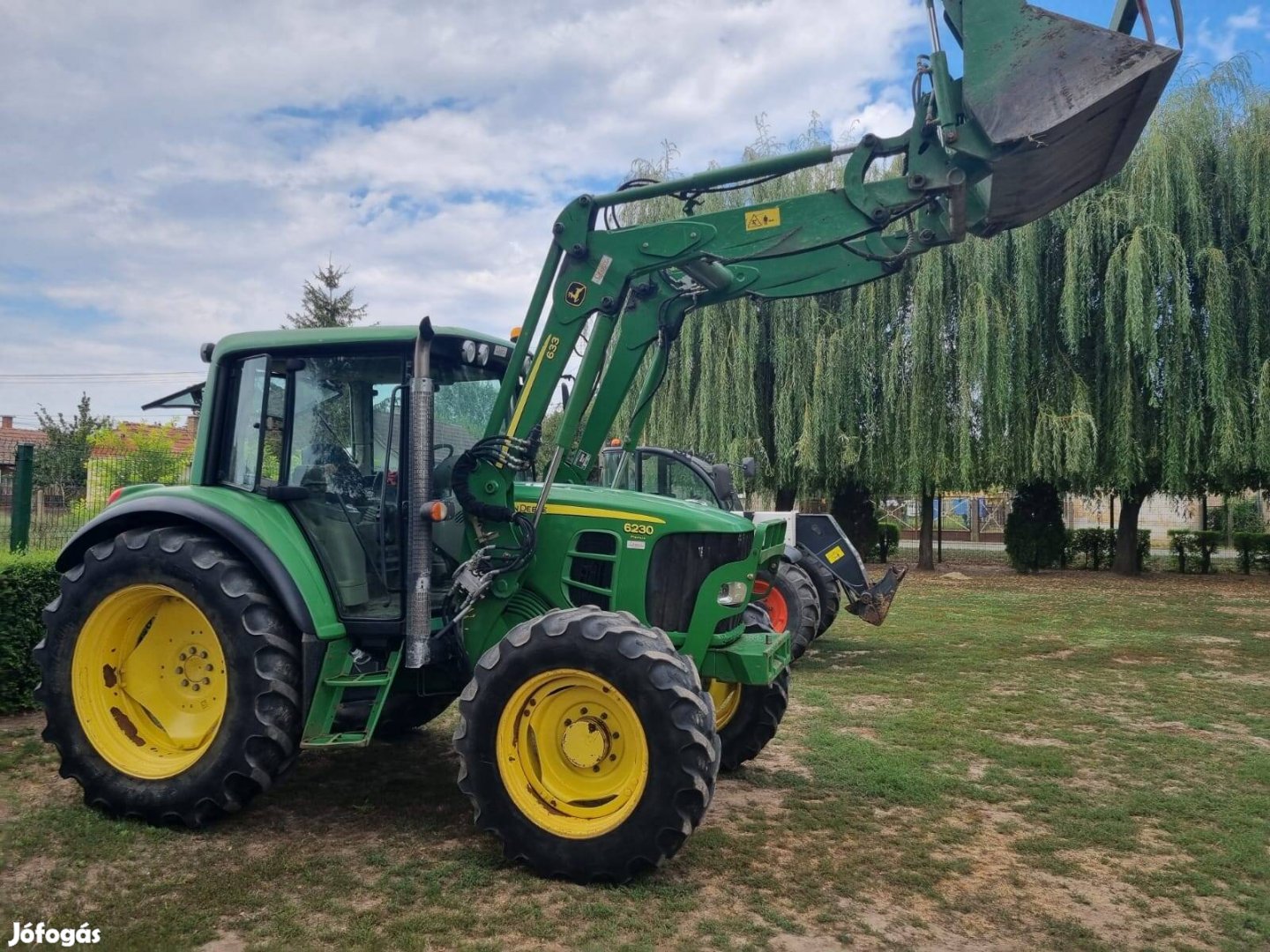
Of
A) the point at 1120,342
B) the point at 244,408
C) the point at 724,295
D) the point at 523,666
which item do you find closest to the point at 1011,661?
the point at 724,295

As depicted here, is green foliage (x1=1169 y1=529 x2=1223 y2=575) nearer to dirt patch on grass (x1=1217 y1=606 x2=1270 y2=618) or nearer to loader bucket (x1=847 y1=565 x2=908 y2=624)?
dirt patch on grass (x1=1217 y1=606 x2=1270 y2=618)

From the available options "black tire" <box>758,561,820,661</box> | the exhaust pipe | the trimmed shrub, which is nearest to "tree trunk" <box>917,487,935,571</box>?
the trimmed shrub

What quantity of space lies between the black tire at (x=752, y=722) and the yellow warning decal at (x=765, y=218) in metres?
2.53

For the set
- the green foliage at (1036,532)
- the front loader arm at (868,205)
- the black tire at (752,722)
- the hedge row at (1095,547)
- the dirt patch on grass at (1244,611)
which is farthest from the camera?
the hedge row at (1095,547)

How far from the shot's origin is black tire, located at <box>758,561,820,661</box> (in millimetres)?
9750

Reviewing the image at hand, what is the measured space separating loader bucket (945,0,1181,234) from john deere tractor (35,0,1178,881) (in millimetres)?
Answer: 12

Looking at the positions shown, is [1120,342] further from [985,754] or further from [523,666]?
[523,666]

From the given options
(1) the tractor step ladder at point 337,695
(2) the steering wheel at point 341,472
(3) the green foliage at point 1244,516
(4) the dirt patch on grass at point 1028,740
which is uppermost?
(3) the green foliage at point 1244,516

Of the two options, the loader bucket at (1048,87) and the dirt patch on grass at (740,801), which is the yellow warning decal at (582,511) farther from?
the loader bucket at (1048,87)

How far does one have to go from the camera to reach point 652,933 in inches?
146

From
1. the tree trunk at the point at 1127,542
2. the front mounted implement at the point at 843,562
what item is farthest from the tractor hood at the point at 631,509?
the tree trunk at the point at 1127,542

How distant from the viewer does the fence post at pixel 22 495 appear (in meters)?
8.26

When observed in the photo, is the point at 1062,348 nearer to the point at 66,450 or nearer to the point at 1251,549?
the point at 1251,549

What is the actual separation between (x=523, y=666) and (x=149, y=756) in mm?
2075
